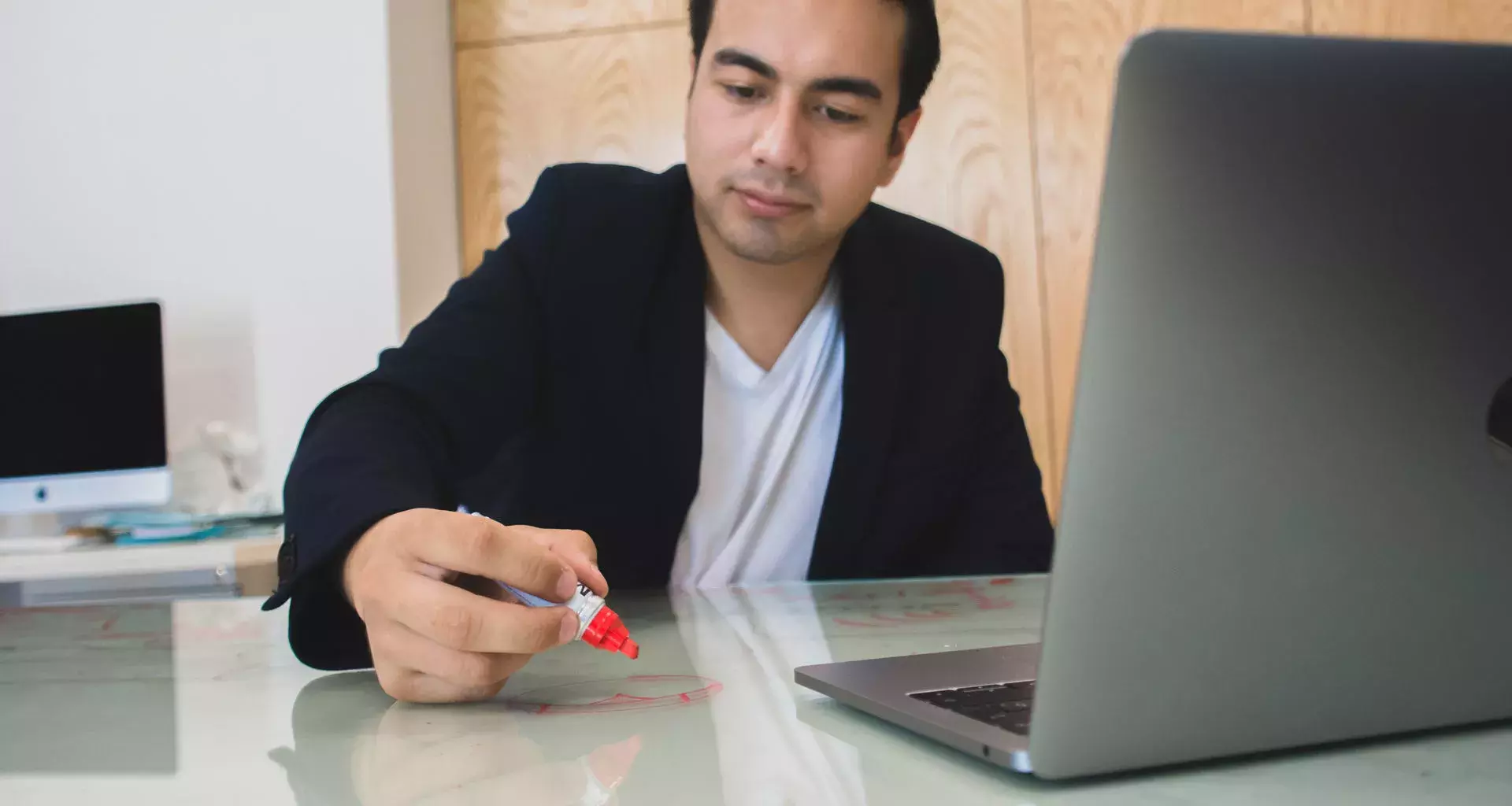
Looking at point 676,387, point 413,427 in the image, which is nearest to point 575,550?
point 413,427

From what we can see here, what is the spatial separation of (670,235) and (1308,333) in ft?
3.31

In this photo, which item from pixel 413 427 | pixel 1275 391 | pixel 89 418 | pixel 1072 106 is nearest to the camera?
pixel 1275 391

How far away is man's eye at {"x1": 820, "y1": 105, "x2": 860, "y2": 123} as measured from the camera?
1.33m

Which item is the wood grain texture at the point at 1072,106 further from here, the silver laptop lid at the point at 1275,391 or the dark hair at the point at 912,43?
the silver laptop lid at the point at 1275,391

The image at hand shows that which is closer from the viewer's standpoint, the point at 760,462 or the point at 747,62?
the point at 747,62

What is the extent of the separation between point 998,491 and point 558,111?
1865 millimetres

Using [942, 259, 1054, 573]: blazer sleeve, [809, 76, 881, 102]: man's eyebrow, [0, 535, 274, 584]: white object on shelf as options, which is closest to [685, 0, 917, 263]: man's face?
[809, 76, 881, 102]: man's eyebrow

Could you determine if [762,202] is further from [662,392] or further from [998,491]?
[998,491]

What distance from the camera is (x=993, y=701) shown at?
494 mm

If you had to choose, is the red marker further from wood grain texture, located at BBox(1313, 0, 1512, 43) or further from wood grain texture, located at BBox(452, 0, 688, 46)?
wood grain texture, located at BBox(1313, 0, 1512, 43)

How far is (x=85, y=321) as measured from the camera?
Answer: 2.65 metres

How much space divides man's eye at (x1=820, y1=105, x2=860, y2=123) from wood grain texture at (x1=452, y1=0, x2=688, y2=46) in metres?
1.60

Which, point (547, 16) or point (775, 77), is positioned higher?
point (547, 16)

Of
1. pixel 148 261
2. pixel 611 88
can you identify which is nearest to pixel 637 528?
pixel 611 88
